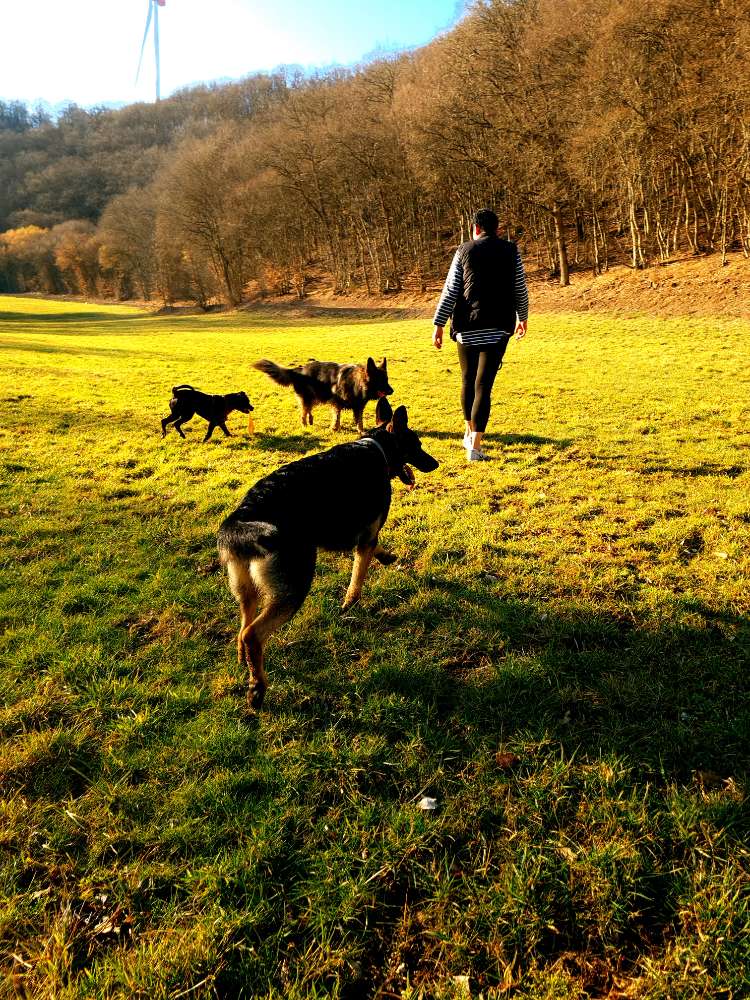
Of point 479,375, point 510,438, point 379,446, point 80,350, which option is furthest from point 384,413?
point 80,350

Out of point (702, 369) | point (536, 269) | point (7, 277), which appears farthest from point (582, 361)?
point (7, 277)

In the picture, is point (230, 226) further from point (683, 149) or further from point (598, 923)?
point (598, 923)

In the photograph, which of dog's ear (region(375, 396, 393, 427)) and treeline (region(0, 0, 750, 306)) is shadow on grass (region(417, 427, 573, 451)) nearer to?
dog's ear (region(375, 396, 393, 427))

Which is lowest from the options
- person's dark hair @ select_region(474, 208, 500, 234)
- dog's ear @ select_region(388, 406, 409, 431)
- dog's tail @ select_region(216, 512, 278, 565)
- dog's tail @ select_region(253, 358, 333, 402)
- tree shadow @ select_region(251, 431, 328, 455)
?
dog's tail @ select_region(216, 512, 278, 565)

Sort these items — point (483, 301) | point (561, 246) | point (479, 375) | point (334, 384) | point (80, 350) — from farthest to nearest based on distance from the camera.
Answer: point (561, 246), point (80, 350), point (334, 384), point (479, 375), point (483, 301)

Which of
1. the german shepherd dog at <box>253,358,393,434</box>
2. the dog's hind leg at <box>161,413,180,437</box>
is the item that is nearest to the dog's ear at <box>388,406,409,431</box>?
the german shepherd dog at <box>253,358,393,434</box>

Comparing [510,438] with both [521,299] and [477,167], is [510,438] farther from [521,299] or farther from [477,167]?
[477,167]

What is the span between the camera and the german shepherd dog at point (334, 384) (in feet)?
28.7

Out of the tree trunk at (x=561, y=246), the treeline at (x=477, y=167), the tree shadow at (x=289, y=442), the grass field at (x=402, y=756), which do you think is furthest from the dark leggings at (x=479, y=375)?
the tree trunk at (x=561, y=246)

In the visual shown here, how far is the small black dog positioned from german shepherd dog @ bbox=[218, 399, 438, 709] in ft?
17.8

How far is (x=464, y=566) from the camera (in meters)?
4.73

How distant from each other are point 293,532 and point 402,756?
1.50m

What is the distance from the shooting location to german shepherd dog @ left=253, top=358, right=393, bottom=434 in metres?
8.75

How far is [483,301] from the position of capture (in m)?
6.44
